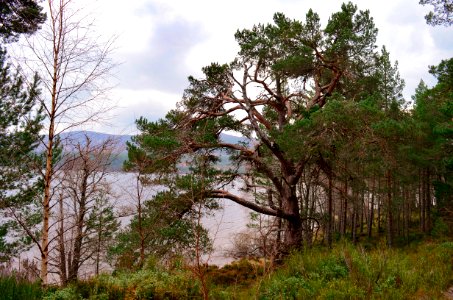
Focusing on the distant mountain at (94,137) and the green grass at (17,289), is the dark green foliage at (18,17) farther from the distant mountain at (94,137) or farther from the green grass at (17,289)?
the green grass at (17,289)

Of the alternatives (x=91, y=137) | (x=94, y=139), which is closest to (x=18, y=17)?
(x=91, y=137)

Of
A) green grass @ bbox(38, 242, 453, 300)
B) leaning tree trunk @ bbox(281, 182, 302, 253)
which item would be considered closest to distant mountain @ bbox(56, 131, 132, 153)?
green grass @ bbox(38, 242, 453, 300)

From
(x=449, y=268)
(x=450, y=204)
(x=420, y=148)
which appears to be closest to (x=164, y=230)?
(x=449, y=268)

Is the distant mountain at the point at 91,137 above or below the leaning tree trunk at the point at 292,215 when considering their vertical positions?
above

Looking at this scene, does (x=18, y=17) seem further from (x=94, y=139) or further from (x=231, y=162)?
(x=231, y=162)

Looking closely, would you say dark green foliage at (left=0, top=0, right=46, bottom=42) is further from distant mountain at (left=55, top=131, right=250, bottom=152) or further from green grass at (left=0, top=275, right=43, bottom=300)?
green grass at (left=0, top=275, right=43, bottom=300)

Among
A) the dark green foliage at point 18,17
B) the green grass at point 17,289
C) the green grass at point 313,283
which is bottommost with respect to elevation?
the green grass at point 313,283

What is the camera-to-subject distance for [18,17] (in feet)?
26.2

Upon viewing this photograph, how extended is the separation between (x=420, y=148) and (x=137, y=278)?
1885 cm

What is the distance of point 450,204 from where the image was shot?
66.8 ft

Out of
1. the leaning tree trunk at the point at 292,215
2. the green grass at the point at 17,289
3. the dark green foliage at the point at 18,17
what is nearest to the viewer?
the green grass at the point at 17,289

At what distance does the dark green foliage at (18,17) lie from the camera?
755 centimetres

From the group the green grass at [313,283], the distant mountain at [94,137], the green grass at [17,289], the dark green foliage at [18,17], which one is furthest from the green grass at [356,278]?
the dark green foliage at [18,17]

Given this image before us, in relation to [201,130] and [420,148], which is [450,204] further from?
[201,130]
